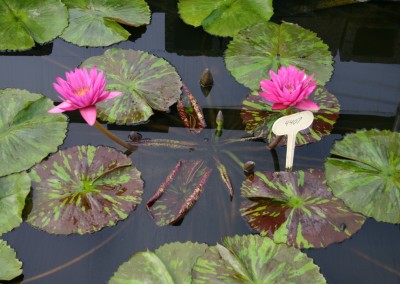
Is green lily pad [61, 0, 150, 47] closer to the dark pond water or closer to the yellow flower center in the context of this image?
the dark pond water

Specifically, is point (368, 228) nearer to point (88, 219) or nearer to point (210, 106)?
point (210, 106)

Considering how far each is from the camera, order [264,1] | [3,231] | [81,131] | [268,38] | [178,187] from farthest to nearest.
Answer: [264,1], [268,38], [81,131], [178,187], [3,231]

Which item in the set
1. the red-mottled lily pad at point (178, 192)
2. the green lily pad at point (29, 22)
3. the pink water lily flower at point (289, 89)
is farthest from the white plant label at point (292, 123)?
the green lily pad at point (29, 22)

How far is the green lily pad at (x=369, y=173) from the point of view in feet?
6.44

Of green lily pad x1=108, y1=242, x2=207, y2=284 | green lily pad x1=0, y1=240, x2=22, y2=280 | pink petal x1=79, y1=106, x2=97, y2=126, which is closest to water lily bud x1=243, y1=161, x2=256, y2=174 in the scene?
green lily pad x1=108, y1=242, x2=207, y2=284

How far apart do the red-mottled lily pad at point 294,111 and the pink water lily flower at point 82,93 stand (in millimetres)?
690

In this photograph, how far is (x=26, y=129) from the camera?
2174 millimetres

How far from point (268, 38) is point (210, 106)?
52 centimetres

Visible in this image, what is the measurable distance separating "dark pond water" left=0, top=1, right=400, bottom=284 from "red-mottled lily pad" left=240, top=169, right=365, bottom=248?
0.16 feet

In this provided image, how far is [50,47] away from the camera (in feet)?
8.87

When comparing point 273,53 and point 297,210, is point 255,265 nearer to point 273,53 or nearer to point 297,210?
point 297,210

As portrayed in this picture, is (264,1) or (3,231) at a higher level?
(264,1)

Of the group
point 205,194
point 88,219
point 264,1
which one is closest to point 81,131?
point 88,219

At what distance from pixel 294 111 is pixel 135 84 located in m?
0.76
